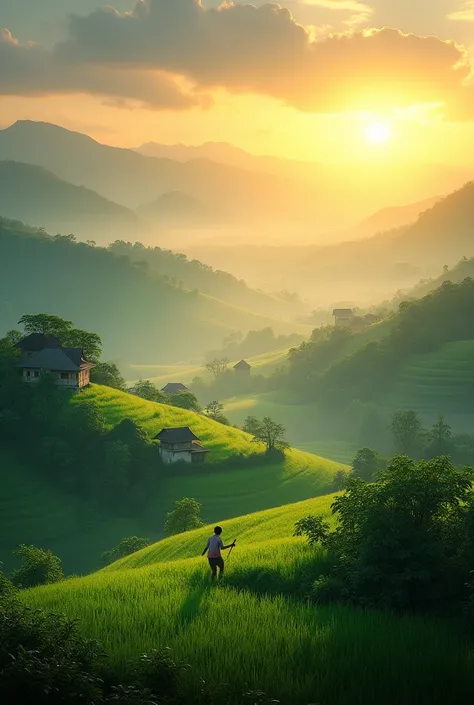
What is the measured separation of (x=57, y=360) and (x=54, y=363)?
1.97 ft

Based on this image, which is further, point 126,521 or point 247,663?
point 126,521

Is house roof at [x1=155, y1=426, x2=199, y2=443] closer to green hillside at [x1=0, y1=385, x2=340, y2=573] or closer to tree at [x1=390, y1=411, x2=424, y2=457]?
green hillside at [x1=0, y1=385, x2=340, y2=573]

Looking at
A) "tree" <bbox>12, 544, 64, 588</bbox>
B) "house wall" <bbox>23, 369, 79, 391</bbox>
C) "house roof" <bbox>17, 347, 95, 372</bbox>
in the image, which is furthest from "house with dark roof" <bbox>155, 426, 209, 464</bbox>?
"tree" <bbox>12, 544, 64, 588</bbox>

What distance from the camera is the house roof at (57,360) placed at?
110 m

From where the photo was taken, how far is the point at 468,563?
66.0 feet

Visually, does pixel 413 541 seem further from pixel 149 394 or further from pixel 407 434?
pixel 407 434

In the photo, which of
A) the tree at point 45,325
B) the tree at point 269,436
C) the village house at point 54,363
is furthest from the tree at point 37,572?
the tree at point 45,325

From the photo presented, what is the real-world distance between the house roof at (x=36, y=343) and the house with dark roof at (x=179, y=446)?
70.9 ft

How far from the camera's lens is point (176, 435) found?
109m

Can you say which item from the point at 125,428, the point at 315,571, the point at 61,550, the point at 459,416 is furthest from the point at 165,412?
the point at 315,571

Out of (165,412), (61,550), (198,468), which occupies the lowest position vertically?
(61,550)

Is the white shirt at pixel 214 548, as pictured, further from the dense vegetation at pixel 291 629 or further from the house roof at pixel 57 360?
the house roof at pixel 57 360

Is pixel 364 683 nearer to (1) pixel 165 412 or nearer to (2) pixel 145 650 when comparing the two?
(2) pixel 145 650

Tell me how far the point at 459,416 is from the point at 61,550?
11639cm
